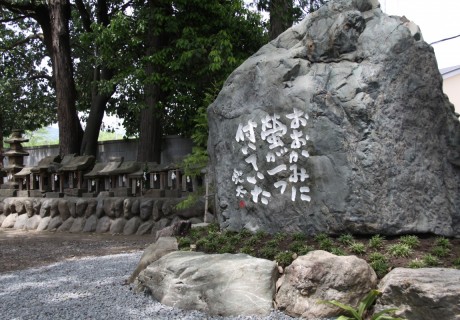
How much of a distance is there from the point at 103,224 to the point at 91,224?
0.39 meters

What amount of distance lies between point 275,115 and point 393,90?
1.38 m

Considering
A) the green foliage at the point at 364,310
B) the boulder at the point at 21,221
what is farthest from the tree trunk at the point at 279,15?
the boulder at the point at 21,221

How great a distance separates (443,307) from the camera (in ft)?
12.0

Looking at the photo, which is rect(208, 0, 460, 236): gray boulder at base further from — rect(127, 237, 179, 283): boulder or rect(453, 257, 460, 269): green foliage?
rect(127, 237, 179, 283): boulder

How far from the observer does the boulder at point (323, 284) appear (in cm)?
424

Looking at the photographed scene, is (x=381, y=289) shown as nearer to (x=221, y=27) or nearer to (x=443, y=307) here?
(x=443, y=307)

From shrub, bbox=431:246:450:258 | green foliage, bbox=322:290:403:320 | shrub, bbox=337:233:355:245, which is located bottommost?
green foliage, bbox=322:290:403:320

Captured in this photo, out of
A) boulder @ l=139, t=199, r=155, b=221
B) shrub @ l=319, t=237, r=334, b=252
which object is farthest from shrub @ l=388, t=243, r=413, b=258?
boulder @ l=139, t=199, r=155, b=221

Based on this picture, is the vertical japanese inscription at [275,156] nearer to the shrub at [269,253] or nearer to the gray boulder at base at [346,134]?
the gray boulder at base at [346,134]

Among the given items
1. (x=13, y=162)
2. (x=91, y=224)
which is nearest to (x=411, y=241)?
(x=91, y=224)

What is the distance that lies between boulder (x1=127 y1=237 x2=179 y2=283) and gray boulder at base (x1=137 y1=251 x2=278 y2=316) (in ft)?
2.08

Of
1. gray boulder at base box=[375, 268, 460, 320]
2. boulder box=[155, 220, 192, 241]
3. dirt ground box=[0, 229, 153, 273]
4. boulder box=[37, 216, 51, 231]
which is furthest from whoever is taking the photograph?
boulder box=[37, 216, 51, 231]

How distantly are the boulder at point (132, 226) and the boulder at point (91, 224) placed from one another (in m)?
1.08

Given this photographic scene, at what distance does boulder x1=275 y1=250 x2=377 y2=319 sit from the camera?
4242 millimetres
